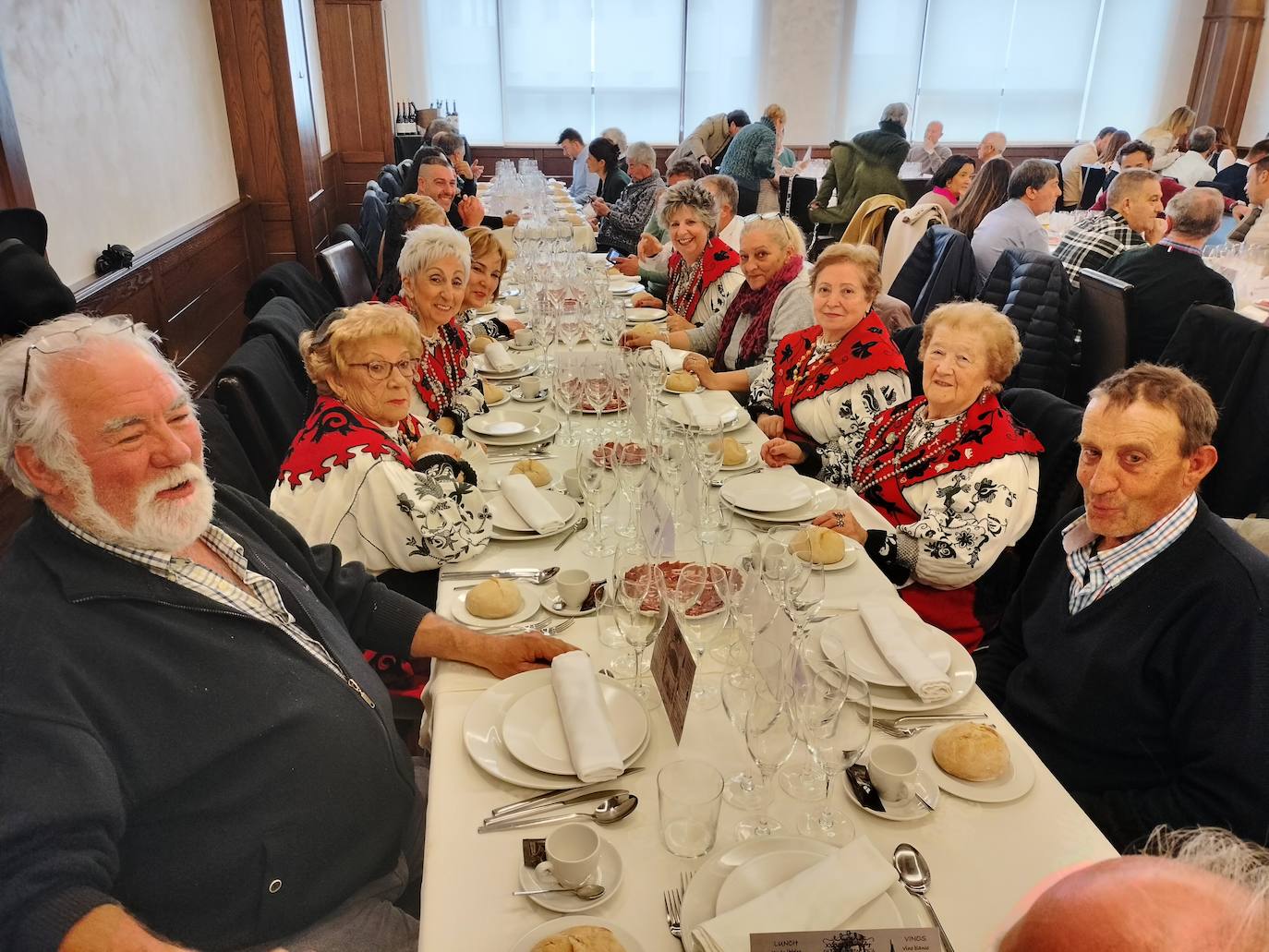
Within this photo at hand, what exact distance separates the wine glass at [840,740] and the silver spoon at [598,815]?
0.25 metres

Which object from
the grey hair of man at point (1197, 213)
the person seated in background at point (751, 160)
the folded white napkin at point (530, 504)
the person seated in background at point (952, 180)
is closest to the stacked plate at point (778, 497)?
the folded white napkin at point (530, 504)

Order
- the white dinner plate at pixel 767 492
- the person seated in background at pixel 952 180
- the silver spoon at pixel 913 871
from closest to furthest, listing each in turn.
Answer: the silver spoon at pixel 913 871, the white dinner plate at pixel 767 492, the person seated in background at pixel 952 180

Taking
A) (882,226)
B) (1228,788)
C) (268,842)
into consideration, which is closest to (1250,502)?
(1228,788)

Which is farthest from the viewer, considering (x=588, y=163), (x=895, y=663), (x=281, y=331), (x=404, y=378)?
(x=588, y=163)

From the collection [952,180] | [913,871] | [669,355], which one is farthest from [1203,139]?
[913,871]

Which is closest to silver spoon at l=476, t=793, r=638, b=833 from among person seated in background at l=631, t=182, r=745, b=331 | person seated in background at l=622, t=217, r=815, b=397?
person seated in background at l=622, t=217, r=815, b=397

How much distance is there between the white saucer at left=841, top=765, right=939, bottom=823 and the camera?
48.5 inches

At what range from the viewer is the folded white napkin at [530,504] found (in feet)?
6.76

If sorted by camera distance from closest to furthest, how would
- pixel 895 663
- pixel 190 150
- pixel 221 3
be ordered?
pixel 895 663, pixel 190 150, pixel 221 3

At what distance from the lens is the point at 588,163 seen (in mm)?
8109

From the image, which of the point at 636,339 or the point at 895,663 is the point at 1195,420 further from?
the point at 636,339

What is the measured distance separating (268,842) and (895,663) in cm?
105

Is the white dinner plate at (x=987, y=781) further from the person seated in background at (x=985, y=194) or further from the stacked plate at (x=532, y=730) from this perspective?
the person seated in background at (x=985, y=194)

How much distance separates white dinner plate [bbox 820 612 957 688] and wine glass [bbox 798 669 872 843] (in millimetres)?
164
